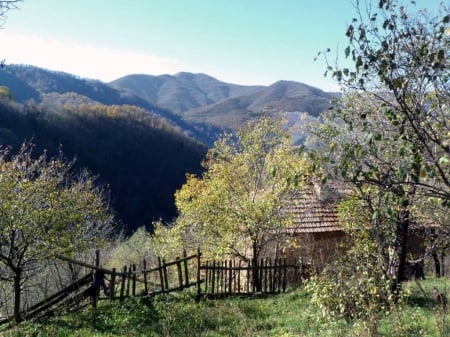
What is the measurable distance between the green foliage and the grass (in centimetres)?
236

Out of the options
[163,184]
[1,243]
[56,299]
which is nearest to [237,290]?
[56,299]

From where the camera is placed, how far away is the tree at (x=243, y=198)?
43.9ft

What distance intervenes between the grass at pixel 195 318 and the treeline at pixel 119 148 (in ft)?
186

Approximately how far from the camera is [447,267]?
16625 millimetres

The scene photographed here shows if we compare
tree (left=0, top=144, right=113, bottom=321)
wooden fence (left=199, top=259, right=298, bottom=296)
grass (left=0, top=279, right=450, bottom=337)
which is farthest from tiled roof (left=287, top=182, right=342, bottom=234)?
tree (left=0, top=144, right=113, bottom=321)

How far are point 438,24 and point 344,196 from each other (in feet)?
31.9

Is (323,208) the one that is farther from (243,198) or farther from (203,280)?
(203,280)

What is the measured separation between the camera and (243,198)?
13719mm

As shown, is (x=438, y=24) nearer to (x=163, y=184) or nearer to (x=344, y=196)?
(x=344, y=196)

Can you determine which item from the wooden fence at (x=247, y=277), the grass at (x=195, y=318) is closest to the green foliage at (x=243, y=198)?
the wooden fence at (x=247, y=277)

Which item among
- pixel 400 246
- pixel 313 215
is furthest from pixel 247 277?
pixel 313 215

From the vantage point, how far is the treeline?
7088 cm

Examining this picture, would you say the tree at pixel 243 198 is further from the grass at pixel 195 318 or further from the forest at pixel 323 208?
the grass at pixel 195 318

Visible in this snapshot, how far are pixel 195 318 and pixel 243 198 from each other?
5.04 meters
